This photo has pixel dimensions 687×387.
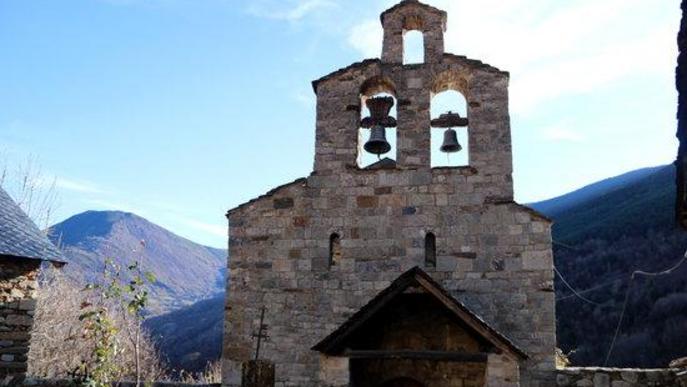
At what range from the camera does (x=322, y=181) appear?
10977 millimetres

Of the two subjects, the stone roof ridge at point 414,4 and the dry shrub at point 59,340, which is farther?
the dry shrub at point 59,340

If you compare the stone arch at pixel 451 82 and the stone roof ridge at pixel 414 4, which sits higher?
the stone roof ridge at pixel 414 4

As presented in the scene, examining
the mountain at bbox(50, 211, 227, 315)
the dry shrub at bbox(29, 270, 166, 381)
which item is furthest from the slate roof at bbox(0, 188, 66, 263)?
the mountain at bbox(50, 211, 227, 315)

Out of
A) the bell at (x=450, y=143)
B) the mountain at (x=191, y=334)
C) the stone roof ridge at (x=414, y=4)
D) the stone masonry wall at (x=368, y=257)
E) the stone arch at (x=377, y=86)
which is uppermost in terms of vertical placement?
the stone roof ridge at (x=414, y=4)

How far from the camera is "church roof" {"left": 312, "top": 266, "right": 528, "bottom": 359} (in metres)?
8.91

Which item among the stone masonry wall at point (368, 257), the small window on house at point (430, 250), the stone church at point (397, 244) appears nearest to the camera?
the stone church at point (397, 244)

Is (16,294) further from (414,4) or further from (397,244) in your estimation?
(414,4)

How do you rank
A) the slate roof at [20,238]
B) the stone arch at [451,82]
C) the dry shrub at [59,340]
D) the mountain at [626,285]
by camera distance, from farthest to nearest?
1. the mountain at [626,285]
2. the dry shrub at [59,340]
3. the stone arch at [451,82]
4. the slate roof at [20,238]

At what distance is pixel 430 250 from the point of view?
10.4m

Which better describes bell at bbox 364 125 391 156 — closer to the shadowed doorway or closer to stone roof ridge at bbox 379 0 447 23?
stone roof ridge at bbox 379 0 447 23

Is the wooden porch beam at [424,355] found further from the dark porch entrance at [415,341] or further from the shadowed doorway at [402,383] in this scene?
the shadowed doorway at [402,383]

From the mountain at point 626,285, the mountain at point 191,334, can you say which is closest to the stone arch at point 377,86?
the mountain at point 626,285

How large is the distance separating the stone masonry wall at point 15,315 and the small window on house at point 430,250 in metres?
6.45

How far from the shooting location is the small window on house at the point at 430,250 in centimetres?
1034
